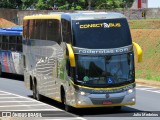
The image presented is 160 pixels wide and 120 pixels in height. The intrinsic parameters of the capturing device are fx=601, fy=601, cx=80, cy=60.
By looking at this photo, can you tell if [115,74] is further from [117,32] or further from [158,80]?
[158,80]

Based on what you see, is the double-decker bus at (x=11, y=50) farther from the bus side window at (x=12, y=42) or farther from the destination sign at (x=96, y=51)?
the destination sign at (x=96, y=51)

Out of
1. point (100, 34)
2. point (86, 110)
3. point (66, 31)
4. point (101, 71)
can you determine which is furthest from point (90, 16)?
point (86, 110)

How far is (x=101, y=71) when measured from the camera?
2031cm

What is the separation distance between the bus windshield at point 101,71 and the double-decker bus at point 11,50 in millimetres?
18175

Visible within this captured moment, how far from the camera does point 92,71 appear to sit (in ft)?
66.4

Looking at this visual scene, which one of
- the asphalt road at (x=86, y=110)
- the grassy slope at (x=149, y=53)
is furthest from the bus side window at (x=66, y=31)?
the grassy slope at (x=149, y=53)

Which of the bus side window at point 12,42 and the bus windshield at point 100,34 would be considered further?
the bus side window at point 12,42

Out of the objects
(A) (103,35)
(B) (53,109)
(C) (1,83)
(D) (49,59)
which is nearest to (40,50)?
(D) (49,59)

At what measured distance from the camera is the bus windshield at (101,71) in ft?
66.4

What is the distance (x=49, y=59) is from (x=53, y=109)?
2.25 meters

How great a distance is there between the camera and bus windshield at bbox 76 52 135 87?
20.2 meters

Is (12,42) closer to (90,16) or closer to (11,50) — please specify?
(11,50)

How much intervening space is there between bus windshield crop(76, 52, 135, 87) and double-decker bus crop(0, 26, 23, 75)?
59.6 feet

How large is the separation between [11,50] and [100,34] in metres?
19.9
